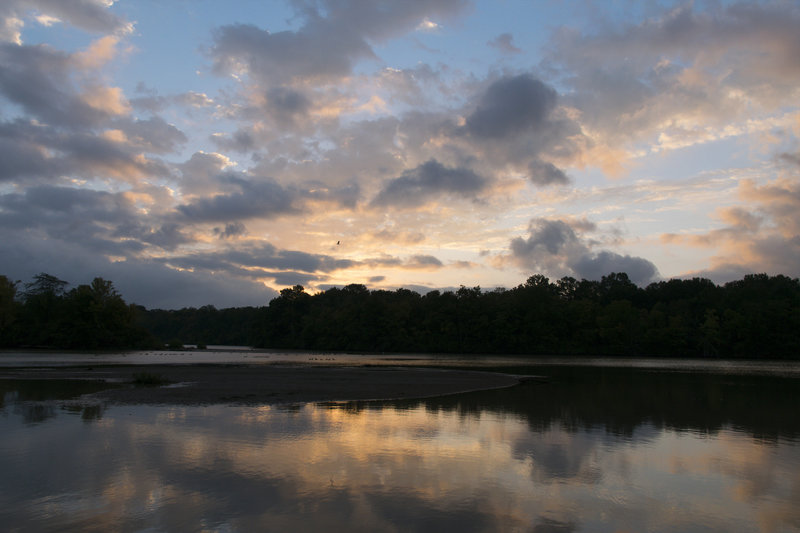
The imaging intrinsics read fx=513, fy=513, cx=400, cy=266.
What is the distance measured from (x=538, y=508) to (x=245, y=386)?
66.4 feet

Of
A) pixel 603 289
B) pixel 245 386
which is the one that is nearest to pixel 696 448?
pixel 245 386

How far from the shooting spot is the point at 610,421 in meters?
16.5

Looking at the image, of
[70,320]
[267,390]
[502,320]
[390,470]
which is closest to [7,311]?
[70,320]

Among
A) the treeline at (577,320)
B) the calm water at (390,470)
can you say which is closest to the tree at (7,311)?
the treeline at (577,320)

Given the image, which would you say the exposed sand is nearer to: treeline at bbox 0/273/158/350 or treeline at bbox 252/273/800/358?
treeline at bbox 0/273/158/350

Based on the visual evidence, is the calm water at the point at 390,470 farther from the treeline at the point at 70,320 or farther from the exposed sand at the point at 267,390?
the treeline at the point at 70,320

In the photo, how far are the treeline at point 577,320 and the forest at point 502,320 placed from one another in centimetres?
23

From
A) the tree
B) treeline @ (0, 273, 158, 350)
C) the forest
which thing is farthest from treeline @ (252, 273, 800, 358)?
the tree

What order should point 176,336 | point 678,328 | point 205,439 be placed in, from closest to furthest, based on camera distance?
point 205,439, point 678,328, point 176,336

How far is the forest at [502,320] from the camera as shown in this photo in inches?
3543

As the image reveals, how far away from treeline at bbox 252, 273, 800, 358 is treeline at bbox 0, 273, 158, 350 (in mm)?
50069

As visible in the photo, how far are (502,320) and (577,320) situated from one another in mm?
15778

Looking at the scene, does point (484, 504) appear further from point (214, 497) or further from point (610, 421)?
point (610, 421)

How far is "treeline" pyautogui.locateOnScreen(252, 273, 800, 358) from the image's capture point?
92.2 metres
